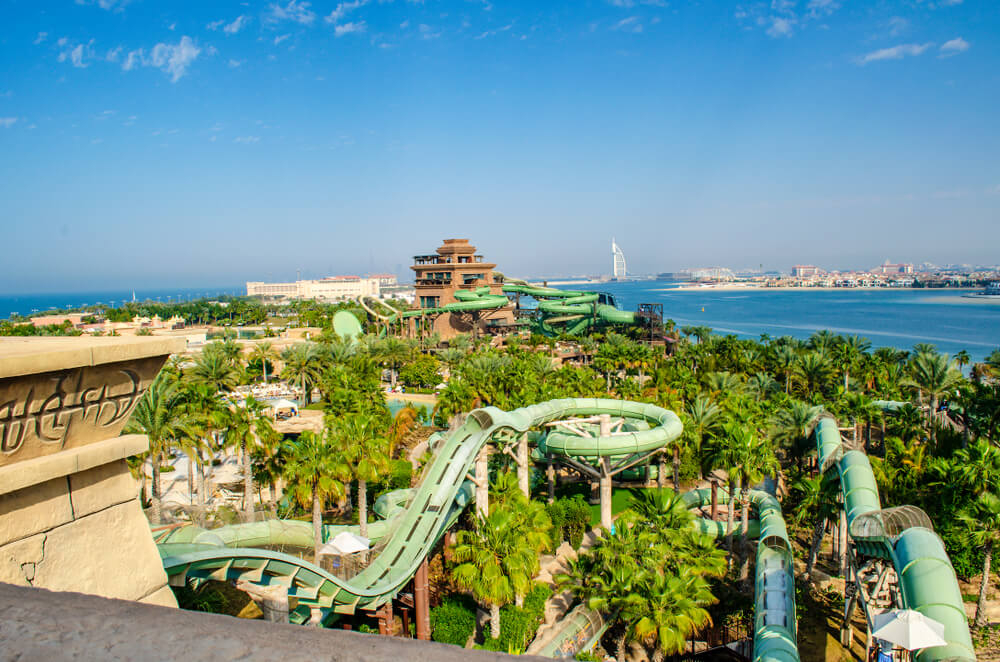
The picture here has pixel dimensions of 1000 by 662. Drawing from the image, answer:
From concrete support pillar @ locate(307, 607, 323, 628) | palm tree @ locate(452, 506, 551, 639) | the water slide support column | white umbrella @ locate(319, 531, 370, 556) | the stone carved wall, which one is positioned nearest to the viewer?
the stone carved wall

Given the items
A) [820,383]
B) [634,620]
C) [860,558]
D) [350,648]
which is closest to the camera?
[350,648]

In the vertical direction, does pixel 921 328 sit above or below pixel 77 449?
below

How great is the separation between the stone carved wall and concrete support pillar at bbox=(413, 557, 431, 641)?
1397cm

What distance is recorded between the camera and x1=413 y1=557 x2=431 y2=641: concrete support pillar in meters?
16.9

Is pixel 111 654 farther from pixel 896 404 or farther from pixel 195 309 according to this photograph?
pixel 195 309

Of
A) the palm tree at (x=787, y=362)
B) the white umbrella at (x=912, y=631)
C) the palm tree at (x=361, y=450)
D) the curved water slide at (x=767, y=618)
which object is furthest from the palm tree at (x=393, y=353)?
the white umbrella at (x=912, y=631)

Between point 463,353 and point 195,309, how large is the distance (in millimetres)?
118591

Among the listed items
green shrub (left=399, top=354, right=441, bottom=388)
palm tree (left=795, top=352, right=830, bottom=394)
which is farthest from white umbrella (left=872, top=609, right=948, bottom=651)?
green shrub (left=399, top=354, right=441, bottom=388)

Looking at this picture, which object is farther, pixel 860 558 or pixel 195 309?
pixel 195 309

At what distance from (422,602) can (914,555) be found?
12.8m

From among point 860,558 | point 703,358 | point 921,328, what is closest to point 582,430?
point 860,558

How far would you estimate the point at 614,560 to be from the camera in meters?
14.6

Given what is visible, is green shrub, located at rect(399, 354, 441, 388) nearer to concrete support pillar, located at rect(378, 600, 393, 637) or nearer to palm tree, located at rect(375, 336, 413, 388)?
palm tree, located at rect(375, 336, 413, 388)

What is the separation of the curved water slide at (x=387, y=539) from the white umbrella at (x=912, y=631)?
440 inches
